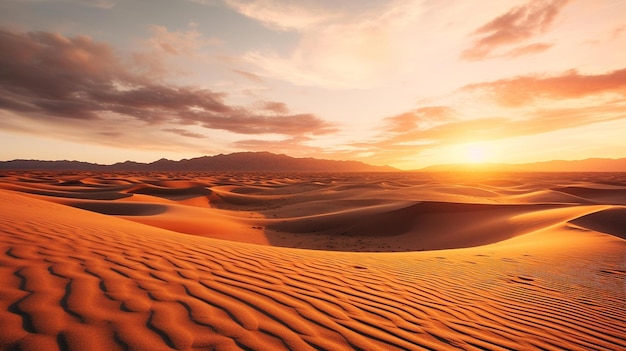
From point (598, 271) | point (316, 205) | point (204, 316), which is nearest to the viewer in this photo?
point (204, 316)

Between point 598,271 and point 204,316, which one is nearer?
point 204,316

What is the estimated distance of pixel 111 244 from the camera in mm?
4297

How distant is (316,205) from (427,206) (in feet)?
24.1

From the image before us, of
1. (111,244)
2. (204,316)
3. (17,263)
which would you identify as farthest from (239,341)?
(111,244)

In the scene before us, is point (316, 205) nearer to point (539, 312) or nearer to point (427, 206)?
point (427, 206)

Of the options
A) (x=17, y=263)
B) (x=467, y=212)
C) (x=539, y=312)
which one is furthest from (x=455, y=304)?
(x=467, y=212)

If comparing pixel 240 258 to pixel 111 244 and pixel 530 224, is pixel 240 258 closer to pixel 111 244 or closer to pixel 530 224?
pixel 111 244

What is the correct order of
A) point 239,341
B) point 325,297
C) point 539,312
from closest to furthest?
point 239,341, point 325,297, point 539,312

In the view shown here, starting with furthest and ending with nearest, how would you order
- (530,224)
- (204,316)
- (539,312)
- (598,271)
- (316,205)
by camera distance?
1. (316,205)
2. (530,224)
3. (598,271)
4. (539,312)
5. (204,316)

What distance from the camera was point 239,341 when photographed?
6.72 ft

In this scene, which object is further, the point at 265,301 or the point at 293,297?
the point at 293,297

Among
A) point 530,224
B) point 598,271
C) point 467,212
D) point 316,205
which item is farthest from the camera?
point 316,205

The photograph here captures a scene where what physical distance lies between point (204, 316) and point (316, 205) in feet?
58.1

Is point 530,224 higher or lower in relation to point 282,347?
lower
